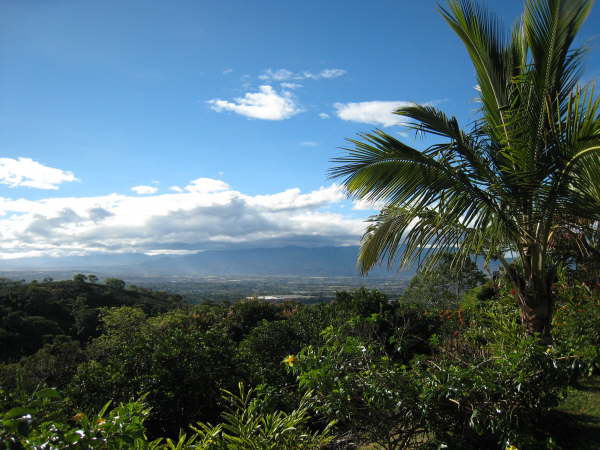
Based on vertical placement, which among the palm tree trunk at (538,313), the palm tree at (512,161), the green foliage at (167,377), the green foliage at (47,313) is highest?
the palm tree at (512,161)


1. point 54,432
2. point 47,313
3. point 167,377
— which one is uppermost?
point 54,432

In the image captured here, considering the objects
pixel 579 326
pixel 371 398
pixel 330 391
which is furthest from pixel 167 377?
pixel 579 326

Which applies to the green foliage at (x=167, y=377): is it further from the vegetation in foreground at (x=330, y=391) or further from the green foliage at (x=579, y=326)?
the green foliage at (x=579, y=326)

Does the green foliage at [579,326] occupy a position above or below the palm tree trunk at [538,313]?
below

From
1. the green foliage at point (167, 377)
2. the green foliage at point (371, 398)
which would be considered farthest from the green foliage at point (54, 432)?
the green foliage at point (167, 377)

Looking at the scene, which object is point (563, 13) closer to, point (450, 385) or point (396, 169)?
point (396, 169)

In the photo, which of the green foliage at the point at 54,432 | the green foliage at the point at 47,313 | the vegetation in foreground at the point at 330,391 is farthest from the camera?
the green foliage at the point at 47,313

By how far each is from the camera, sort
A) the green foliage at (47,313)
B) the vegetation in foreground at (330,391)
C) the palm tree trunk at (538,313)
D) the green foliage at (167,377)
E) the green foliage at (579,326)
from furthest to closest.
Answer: the green foliage at (47,313)
the green foliage at (167,377)
the palm tree trunk at (538,313)
the green foliage at (579,326)
the vegetation in foreground at (330,391)

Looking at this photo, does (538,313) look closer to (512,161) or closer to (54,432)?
(512,161)

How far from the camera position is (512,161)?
3.95 meters

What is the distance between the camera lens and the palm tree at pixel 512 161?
12.8 feet

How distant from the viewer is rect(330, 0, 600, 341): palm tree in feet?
12.8

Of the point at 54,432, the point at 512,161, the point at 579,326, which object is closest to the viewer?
the point at 54,432

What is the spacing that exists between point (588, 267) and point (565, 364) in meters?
4.02
